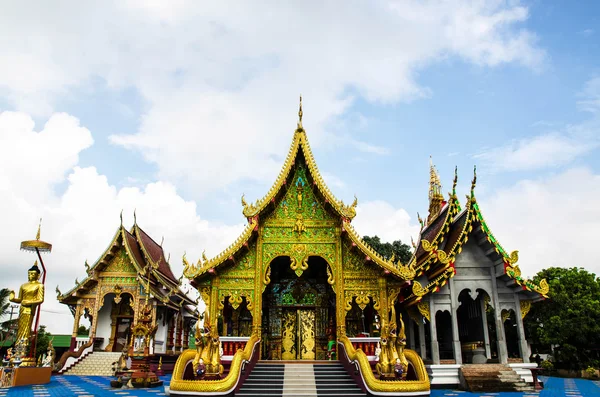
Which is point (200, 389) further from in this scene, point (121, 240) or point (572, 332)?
point (572, 332)

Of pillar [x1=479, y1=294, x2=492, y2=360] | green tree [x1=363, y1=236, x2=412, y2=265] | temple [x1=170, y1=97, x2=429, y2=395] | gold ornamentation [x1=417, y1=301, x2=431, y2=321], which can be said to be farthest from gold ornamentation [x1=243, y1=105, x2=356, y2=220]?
green tree [x1=363, y1=236, x2=412, y2=265]

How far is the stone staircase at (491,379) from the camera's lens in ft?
38.9

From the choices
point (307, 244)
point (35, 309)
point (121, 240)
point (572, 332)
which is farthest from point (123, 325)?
point (572, 332)

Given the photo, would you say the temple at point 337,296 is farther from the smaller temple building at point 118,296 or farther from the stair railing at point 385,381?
the smaller temple building at point 118,296

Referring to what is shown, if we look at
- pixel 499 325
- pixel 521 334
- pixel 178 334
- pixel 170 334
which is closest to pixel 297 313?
pixel 499 325

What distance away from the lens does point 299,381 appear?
10508 mm

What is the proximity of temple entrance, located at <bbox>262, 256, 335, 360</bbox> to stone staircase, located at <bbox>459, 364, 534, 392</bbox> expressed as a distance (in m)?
4.12

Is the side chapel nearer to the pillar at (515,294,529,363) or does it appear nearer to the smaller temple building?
the smaller temple building

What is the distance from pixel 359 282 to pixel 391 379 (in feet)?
12.7

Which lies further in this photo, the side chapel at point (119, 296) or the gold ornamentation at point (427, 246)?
the side chapel at point (119, 296)

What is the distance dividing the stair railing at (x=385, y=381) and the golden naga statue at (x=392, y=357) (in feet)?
0.67

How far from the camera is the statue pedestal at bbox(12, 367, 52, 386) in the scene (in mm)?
12662

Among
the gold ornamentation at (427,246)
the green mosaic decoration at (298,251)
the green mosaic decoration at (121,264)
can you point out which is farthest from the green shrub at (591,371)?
the green mosaic decoration at (121,264)

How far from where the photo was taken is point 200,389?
9.21m
